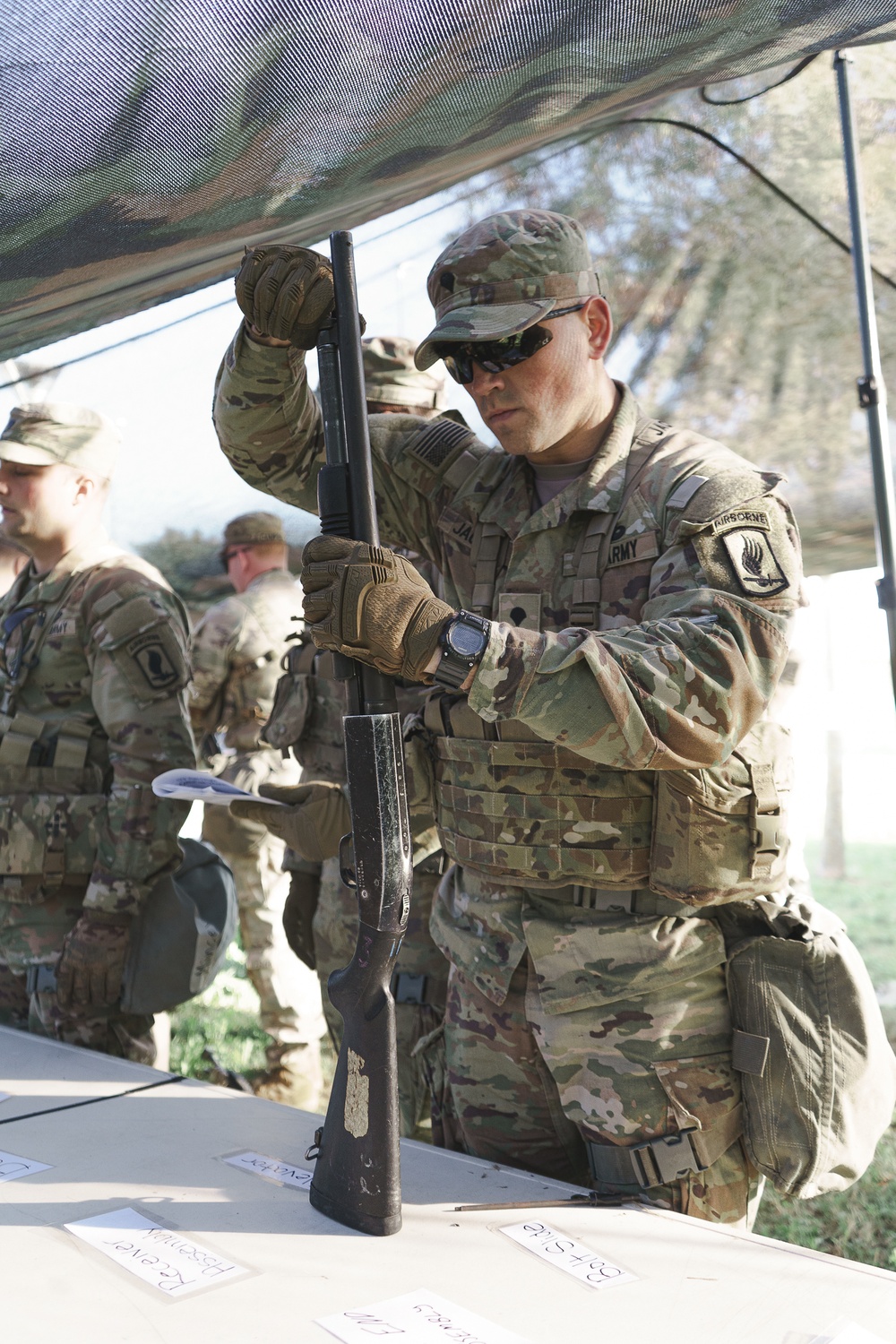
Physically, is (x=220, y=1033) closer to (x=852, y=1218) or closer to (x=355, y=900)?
(x=355, y=900)

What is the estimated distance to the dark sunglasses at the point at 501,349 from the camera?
5.76 feet

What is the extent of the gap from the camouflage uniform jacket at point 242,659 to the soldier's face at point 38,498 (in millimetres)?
1874

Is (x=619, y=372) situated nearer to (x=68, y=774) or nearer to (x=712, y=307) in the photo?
(x=712, y=307)

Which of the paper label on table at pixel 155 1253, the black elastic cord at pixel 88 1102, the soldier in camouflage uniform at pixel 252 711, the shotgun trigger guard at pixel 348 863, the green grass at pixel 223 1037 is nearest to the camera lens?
the paper label on table at pixel 155 1253

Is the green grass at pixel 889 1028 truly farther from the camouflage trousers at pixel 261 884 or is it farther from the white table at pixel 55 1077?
the white table at pixel 55 1077

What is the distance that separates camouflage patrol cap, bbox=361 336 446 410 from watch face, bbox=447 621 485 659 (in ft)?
6.57

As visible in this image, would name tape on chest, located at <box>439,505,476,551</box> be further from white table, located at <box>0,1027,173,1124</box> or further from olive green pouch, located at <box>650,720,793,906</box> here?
white table, located at <box>0,1027,173,1124</box>

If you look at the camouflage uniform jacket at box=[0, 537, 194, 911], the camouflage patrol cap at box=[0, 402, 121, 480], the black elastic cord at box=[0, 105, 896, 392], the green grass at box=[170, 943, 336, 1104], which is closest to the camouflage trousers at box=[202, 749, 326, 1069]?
the green grass at box=[170, 943, 336, 1104]

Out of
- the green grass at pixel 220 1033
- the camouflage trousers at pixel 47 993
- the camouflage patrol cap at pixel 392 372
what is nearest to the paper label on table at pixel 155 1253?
the camouflage trousers at pixel 47 993

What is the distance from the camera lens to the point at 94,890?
2697 millimetres

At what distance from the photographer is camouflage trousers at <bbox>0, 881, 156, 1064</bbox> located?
2.74m

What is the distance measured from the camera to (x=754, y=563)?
1568 mm

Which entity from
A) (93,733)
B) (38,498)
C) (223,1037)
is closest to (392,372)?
(38,498)

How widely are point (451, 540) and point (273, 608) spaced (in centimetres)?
300
